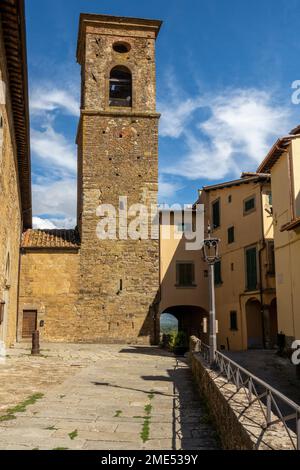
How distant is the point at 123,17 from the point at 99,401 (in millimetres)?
21754

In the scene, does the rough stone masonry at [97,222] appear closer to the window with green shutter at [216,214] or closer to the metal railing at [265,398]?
the window with green shutter at [216,214]

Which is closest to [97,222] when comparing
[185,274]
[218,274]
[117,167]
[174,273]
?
[117,167]

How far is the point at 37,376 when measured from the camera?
12.6 m

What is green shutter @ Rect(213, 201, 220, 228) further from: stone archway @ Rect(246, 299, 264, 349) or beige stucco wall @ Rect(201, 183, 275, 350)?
stone archway @ Rect(246, 299, 264, 349)

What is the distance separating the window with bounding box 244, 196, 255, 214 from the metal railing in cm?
1220

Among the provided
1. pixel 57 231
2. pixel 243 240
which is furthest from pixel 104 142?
pixel 243 240

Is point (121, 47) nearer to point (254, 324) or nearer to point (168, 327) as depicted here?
point (254, 324)

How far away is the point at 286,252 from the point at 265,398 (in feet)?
25.7

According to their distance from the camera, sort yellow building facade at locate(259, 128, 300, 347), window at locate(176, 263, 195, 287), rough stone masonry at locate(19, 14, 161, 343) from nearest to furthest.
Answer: yellow building facade at locate(259, 128, 300, 347) < rough stone masonry at locate(19, 14, 161, 343) < window at locate(176, 263, 195, 287)

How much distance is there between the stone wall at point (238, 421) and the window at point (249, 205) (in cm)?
1514

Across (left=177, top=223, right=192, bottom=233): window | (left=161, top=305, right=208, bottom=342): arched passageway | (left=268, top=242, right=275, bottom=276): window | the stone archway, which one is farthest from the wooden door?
(left=268, top=242, right=275, bottom=276): window

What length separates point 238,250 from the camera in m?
24.1

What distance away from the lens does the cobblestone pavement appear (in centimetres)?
667

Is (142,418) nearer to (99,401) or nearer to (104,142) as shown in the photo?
(99,401)
